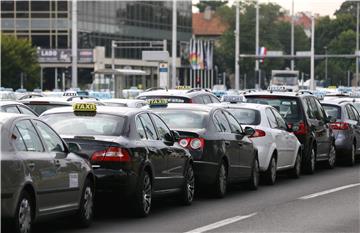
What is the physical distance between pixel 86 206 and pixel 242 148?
546 centimetres

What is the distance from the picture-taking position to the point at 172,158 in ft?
48.2

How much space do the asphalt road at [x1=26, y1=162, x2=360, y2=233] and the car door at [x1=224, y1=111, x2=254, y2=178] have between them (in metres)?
0.42

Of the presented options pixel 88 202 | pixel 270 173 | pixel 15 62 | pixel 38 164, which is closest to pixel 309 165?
pixel 270 173

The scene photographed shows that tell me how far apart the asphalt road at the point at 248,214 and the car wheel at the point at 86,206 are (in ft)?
0.36

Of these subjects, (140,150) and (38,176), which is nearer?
(38,176)

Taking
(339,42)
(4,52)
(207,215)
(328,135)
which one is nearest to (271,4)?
(339,42)

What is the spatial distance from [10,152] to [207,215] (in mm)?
4476

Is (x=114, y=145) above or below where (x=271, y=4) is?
below

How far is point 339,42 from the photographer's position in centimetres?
15075

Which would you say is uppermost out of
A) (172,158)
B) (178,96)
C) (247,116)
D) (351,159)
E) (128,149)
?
(178,96)

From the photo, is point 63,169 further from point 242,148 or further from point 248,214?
point 242,148

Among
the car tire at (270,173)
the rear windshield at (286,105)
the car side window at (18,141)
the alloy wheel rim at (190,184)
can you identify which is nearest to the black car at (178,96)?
the rear windshield at (286,105)

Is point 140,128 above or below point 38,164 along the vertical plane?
above

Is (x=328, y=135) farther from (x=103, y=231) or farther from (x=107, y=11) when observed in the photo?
(x=107, y=11)
